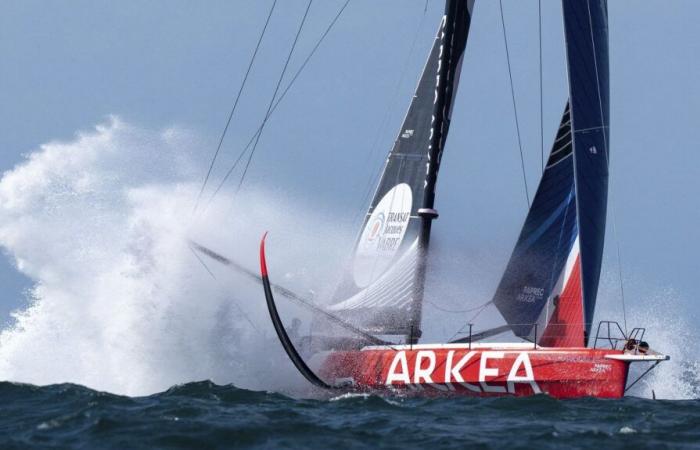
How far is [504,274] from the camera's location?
51.5ft

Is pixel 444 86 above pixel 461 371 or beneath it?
above

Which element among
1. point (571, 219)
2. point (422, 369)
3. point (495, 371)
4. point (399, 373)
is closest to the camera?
point (495, 371)

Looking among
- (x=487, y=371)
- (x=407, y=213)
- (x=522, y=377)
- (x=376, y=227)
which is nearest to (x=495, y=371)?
(x=487, y=371)

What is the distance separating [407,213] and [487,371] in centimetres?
411

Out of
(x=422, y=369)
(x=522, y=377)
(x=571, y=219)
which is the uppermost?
(x=571, y=219)

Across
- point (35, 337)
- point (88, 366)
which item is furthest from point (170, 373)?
point (35, 337)

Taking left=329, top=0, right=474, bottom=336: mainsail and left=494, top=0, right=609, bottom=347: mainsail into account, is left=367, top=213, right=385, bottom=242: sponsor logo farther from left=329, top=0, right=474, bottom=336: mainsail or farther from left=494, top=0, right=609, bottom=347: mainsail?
left=494, top=0, right=609, bottom=347: mainsail

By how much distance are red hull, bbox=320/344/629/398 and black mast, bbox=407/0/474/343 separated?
2.42 metres

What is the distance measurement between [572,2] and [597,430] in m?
8.53

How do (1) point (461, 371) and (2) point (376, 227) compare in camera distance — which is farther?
(2) point (376, 227)

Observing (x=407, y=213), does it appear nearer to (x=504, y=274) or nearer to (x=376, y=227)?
(x=376, y=227)

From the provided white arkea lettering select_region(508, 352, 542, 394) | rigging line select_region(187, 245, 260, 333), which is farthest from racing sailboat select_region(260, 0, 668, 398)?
rigging line select_region(187, 245, 260, 333)

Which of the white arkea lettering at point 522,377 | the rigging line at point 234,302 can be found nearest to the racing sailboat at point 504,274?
the white arkea lettering at point 522,377

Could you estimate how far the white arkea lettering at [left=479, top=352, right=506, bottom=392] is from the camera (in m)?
13.3
